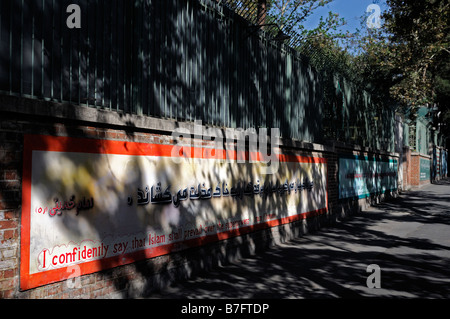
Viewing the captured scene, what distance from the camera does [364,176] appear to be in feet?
55.8

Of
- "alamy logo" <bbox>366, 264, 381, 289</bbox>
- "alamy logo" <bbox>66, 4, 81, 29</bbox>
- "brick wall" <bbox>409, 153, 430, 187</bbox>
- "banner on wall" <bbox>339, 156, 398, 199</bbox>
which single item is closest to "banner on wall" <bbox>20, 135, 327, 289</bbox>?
"alamy logo" <bbox>66, 4, 81, 29</bbox>

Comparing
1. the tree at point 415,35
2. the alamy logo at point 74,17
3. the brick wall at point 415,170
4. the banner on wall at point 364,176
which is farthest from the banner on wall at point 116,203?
the brick wall at point 415,170

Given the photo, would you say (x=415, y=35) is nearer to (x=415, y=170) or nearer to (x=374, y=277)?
(x=374, y=277)

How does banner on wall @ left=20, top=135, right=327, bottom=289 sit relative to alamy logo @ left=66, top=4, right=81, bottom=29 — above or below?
below

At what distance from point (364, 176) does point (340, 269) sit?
1022 centimetres

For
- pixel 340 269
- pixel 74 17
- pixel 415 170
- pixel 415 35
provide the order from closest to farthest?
pixel 74 17 → pixel 340 269 → pixel 415 35 → pixel 415 170

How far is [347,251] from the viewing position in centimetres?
914

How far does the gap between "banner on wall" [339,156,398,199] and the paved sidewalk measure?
2.62 metres

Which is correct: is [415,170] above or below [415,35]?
below

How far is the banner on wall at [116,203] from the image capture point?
442cm

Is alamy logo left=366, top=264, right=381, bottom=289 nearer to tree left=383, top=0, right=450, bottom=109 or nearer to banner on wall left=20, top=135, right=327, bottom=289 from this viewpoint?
banner on wall left=20, top=135, right=327, bottom=289

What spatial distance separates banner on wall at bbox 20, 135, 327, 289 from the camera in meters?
4.42

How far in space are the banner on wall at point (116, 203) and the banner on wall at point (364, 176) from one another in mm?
6788

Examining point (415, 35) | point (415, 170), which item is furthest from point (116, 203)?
point (415, 170)
